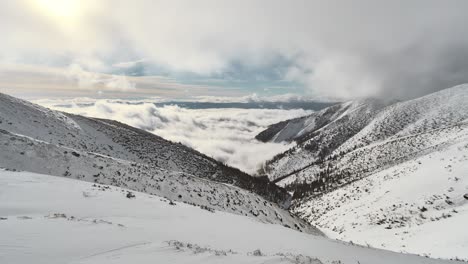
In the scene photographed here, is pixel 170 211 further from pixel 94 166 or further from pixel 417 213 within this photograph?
pixel 417 213

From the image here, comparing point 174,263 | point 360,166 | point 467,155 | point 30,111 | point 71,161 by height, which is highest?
point 360,166

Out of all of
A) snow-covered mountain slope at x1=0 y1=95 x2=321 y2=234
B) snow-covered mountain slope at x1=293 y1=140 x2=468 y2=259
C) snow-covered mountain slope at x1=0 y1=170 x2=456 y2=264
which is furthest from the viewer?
snow-covered mountain slope at x1=0 y1=95 x2=321 y2=234

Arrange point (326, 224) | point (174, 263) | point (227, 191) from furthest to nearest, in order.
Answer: point (326, 224) < point (227, 191) < point (174, 263)

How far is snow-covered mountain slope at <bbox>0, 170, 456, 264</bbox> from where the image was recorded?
7.08 meters

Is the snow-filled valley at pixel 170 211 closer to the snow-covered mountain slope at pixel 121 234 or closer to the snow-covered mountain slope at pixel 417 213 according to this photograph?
the snow-covered mountain slope at pixel 121 234

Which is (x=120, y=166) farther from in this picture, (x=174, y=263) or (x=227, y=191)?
(x=174, y=263)

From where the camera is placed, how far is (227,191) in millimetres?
32938

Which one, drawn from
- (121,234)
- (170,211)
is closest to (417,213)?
(170,211)

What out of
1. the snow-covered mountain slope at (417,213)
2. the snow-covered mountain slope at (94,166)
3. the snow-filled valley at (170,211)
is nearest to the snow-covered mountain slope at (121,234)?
the snow-filled valley at (170,211)

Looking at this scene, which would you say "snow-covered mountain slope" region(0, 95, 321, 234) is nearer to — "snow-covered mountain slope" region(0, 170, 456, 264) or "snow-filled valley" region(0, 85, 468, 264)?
"snow-filled valley" region(0, 85, 468, 264)

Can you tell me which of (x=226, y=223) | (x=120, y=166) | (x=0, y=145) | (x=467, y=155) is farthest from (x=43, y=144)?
(x=467, y=155)

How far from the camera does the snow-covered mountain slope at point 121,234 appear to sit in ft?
23.2

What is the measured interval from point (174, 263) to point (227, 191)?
1026 inches

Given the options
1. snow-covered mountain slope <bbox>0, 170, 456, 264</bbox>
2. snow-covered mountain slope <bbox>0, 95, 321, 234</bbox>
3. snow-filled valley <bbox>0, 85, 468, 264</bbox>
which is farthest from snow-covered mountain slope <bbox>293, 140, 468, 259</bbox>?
snow-covered mountain slope <bbox>0, 170, 456, 264</bbox>
